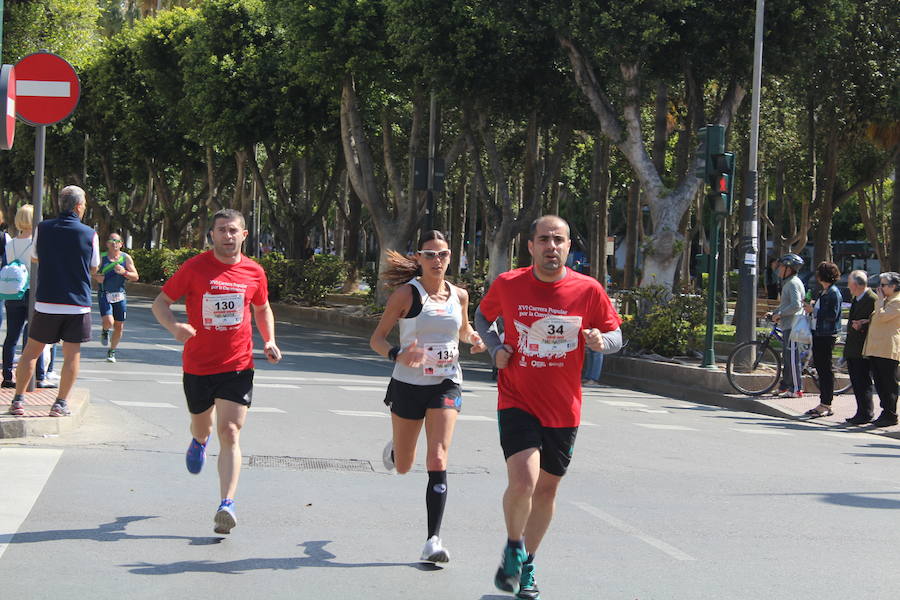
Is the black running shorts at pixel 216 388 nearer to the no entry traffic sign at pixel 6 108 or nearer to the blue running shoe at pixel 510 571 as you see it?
the blue running shoe at pixel 510 571

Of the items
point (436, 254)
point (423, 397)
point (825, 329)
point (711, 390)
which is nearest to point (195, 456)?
point (423, 397)

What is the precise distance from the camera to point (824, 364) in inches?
556

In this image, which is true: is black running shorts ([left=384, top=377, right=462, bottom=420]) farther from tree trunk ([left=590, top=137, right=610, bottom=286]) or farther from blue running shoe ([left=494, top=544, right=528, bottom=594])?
tree trunk ([left=590, top=137, right=610, bottom=286])

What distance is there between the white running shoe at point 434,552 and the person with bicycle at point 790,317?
10189 millimetres

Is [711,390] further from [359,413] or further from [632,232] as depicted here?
[632,232]

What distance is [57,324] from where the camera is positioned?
912 centimetres

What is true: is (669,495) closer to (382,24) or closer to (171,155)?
(382,24)

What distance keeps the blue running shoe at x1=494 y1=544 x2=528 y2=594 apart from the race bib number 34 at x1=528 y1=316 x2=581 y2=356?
2.92 ft

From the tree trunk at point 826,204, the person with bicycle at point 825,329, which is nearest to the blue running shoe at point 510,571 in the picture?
the person with bicycle at point 825,329

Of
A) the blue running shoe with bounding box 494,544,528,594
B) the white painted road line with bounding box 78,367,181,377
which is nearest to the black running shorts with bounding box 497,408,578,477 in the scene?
the blue running shoe with bounding box 494,544,528,594

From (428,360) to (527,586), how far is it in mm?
1363

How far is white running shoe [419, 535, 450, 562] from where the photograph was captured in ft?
19.2

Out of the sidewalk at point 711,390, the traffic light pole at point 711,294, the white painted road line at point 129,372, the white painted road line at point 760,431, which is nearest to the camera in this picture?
the white painted road line at point 760,431

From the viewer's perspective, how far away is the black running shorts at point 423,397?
6195mm
